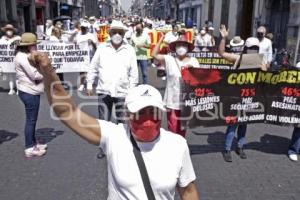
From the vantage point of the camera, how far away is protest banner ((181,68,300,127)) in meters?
5.78

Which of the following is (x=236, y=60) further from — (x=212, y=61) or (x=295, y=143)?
(x=212, y=61)

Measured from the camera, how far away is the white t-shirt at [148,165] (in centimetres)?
219

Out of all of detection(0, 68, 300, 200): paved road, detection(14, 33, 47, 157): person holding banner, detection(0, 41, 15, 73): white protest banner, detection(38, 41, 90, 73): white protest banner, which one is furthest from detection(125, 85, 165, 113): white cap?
detection(0, 41, 15, 73): white protest banner

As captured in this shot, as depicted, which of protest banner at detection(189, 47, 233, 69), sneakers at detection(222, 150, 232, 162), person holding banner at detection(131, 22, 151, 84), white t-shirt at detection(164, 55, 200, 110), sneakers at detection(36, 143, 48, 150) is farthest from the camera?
person holding banner at detection(131, 22, 151, 84)

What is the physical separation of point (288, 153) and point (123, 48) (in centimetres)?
318

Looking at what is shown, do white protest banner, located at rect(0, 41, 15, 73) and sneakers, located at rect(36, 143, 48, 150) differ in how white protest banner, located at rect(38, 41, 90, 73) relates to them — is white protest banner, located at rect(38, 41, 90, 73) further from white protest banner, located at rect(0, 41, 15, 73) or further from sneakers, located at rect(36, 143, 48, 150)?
sneakers, located at rect(36, 143, 48, 150)

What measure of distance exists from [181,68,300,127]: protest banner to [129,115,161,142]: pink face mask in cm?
341

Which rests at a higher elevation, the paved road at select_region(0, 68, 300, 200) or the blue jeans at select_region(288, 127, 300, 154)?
the blue jeans at select_region(288, 127, 300, 154)

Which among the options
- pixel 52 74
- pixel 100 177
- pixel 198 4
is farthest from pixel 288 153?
pixel 198 4

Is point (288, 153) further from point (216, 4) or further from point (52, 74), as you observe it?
point (216, 4)

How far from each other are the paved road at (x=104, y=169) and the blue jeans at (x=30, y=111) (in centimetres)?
34

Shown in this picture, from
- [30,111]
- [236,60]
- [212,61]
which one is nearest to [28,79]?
[30,111]

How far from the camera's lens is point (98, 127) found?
2412 mm

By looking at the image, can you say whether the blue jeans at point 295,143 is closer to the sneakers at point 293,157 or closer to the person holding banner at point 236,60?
the sneakers at point 293,157
